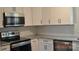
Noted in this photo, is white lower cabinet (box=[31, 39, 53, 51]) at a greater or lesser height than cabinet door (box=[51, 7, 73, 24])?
lesser

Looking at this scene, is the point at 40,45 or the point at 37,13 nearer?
the point at 37,13

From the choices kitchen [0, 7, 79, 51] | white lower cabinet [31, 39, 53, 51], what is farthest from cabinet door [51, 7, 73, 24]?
white lower cabinet [31, 39, 53, 51]

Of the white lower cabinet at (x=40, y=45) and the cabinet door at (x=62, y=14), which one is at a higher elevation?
the cabinet door at (x=62, y=14)

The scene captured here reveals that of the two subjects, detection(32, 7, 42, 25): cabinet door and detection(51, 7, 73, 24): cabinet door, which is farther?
detection(51, 7, 73, 24): cabinet door

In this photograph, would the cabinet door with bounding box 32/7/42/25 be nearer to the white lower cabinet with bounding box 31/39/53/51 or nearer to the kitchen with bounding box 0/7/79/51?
the kitchen with bounding box 0/7/79/51

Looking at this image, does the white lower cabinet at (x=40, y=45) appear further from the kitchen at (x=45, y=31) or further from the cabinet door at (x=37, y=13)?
the cabinet door at (x=37, y=13)

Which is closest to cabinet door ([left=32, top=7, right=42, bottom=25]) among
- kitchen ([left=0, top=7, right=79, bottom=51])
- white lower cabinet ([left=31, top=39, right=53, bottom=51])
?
kitchen ([left=0, top=7, right=79, bottom=51])

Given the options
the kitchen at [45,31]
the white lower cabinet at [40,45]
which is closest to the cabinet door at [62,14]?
the kitchen at [45,31]

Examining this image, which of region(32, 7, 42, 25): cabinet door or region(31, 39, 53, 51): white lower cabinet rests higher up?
region(32, 7, 42, 25): cabinet door

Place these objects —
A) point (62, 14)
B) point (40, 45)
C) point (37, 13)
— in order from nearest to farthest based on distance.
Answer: point (37, 13) < point (40, 45) < point (62, 14)

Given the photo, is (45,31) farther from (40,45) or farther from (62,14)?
(62,14)

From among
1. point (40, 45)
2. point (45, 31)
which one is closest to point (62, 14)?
point (45, 31)

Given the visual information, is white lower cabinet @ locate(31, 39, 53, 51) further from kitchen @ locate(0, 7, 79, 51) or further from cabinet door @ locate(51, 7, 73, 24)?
cabinet door @ locate(51, 7, 73, 24)

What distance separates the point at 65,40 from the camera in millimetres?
1138
